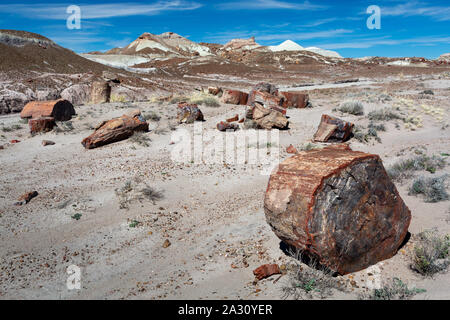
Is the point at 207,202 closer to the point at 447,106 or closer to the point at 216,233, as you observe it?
the point at 216,233

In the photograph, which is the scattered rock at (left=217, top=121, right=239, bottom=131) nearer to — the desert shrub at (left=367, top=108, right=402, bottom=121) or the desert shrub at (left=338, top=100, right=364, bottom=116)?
the desert shrub at (left=338, top=100, right=364, bottom=116)

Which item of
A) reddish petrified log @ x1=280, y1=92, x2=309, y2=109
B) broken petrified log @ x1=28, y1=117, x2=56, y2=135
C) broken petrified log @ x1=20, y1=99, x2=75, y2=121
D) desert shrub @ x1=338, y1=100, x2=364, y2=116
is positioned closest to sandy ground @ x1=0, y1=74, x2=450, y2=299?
broken petrified log @ x1=28, y1=117, x2=56, y2=135

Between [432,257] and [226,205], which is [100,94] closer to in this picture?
[226,205]

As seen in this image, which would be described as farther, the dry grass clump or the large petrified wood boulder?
the dry grass clump

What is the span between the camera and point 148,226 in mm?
5664

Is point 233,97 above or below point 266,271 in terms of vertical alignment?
above

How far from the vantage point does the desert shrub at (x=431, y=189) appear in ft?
18.1

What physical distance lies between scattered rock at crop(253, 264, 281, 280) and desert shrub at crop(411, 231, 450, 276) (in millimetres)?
1738

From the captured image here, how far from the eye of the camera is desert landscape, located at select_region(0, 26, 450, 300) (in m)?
3.62

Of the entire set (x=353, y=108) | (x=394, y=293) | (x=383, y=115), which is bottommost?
(x=394, y=293)

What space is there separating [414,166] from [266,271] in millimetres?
5475

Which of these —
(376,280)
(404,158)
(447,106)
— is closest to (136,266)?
(376,280)

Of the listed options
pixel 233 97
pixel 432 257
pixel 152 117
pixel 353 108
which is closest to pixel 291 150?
pixel 353 108

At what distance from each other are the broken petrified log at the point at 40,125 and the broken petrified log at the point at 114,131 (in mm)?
2641
